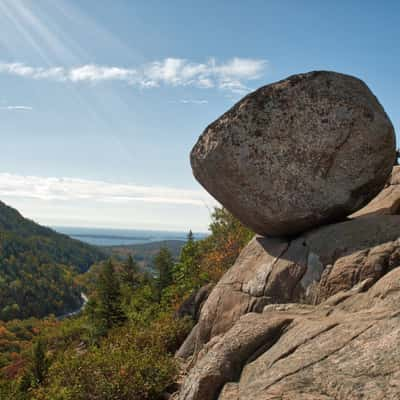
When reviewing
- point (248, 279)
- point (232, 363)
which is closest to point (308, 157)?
point (248, 279)

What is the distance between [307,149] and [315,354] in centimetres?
647

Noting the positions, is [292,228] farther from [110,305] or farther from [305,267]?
[110,305]

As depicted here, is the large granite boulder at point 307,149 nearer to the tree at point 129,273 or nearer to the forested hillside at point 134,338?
the forested hillside at point 134,338

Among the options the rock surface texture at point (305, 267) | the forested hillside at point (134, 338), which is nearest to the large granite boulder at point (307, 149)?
the rock surface texture at point (305, 267)

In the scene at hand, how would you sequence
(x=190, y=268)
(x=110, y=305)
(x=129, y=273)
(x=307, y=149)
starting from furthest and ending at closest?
(x=129, y=273)
(x=110, y=305)
(x=190, y=268)
(x=307, y=149)

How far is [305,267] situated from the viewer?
420 inches

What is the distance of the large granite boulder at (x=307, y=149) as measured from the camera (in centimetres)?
1145

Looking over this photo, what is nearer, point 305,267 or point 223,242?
point 305,267

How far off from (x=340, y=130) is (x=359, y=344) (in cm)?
688

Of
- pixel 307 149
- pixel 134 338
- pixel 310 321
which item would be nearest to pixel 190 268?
pixel 134 338

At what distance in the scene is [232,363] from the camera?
310 inches

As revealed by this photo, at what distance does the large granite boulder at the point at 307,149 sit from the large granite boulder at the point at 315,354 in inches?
136

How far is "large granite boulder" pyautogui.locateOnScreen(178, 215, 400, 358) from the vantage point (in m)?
9.33

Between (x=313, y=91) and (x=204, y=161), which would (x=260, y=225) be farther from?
(x=313, y=91)
